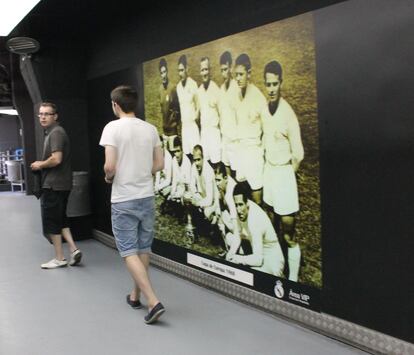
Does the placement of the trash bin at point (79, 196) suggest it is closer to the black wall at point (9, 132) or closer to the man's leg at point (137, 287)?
the man's leg at point (137, 287)

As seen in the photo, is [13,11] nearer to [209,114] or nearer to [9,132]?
[209,114]

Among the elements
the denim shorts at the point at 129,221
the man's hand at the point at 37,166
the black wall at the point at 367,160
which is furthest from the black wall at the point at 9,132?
the black wall at the point at 367,160

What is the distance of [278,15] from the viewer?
2.86 m

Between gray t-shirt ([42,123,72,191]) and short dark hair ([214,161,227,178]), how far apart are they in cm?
167

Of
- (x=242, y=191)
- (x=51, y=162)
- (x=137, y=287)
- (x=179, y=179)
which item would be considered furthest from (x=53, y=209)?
(x=242, y=191)

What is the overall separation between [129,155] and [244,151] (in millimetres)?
805

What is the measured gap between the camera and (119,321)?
3080mm

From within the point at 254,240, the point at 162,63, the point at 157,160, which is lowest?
the point at 254,240

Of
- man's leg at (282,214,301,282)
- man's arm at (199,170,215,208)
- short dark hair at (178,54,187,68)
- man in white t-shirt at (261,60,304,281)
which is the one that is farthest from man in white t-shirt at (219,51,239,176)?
man's leg at (282,214,301,282)

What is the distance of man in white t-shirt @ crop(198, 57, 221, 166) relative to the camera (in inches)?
137

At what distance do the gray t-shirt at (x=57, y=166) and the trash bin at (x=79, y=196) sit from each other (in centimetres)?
123

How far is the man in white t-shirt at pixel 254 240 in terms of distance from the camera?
3016mm

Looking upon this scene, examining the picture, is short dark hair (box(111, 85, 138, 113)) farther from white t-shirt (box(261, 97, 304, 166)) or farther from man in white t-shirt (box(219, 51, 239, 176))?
white t-shirt (box(261, 97, 304, 166))

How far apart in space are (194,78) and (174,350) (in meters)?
2.10
